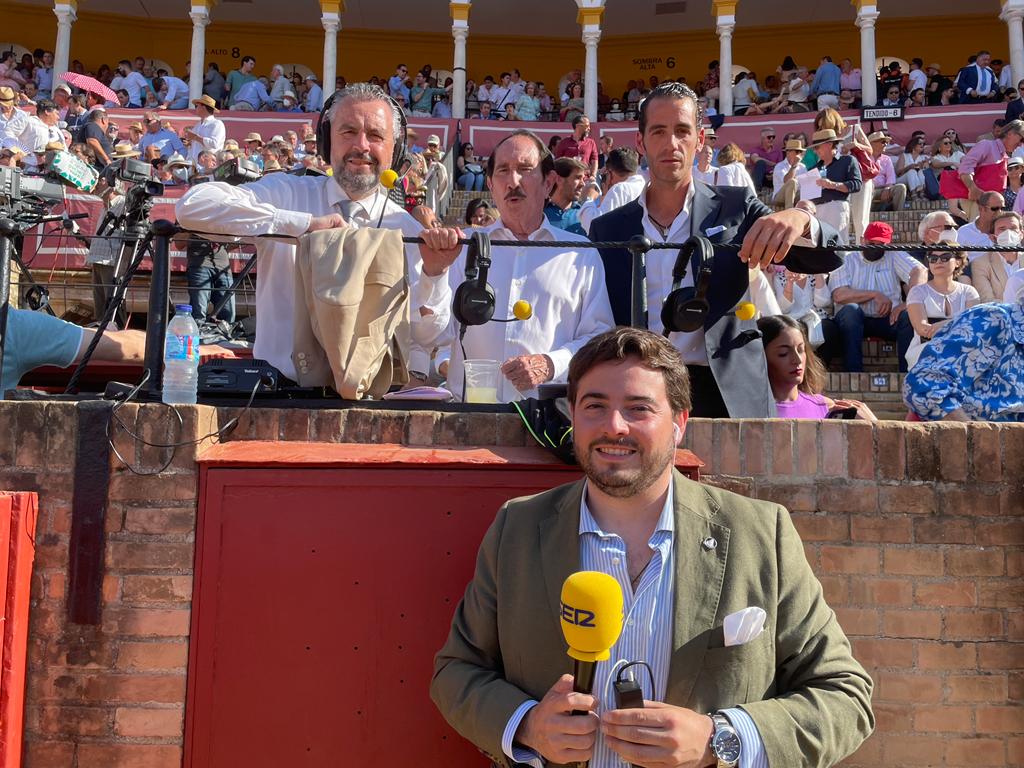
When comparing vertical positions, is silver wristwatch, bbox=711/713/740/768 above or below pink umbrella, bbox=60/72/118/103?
below

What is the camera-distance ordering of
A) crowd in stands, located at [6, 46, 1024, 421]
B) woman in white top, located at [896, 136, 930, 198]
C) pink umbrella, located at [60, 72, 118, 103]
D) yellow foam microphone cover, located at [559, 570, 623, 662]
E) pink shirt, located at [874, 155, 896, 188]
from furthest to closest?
pink umbrella, located at [60, 72, 118, 103] < woman in white top, located at [896, 136, 930, 198] < pink shirt, located at [874, 155, 896, 188] < crowd in stands, located at [6, 46, 1024, 421] < yellow foam microphone cover, located at [559, 570, 623, 662]

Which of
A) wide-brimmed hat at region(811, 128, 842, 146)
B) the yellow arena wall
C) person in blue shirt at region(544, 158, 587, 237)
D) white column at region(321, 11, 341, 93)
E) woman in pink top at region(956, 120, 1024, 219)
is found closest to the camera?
person in blue shirt at region(544, 158, 587, 237)

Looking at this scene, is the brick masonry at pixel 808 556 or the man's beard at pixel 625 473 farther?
the brick masonry at pixel 808 556

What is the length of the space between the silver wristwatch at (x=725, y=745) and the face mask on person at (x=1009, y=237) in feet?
20.0

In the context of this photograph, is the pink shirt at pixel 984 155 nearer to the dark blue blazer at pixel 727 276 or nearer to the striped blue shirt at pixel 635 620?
the dark blue blazer at pixel 727 276

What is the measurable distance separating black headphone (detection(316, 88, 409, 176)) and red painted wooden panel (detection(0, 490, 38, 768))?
5.99 feet

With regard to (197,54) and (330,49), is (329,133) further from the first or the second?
(197,54)

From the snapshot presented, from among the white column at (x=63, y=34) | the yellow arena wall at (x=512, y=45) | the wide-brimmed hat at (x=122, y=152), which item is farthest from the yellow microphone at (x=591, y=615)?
the yellow arena wall at (x=512, y=45)

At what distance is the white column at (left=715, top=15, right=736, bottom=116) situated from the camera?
2195 centimetres

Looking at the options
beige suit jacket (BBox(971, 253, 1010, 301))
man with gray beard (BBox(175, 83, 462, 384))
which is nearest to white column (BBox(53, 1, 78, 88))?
beige suit jacket (BBox(971, 253, 1010, 301))

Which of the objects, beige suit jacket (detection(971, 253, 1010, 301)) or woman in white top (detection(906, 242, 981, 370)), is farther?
beige suit jacket (detection(971, 253, 1010, 301))

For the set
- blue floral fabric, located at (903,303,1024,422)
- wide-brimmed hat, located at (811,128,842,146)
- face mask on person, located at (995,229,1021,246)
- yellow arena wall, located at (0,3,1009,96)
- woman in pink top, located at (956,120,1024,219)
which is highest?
yellow arena wall, located at (0,3,1009,96)

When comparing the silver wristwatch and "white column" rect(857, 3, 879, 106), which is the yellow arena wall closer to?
"white column" rect(857, 3, 879, 106)

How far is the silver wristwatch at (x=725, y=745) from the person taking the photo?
2.04 meters
